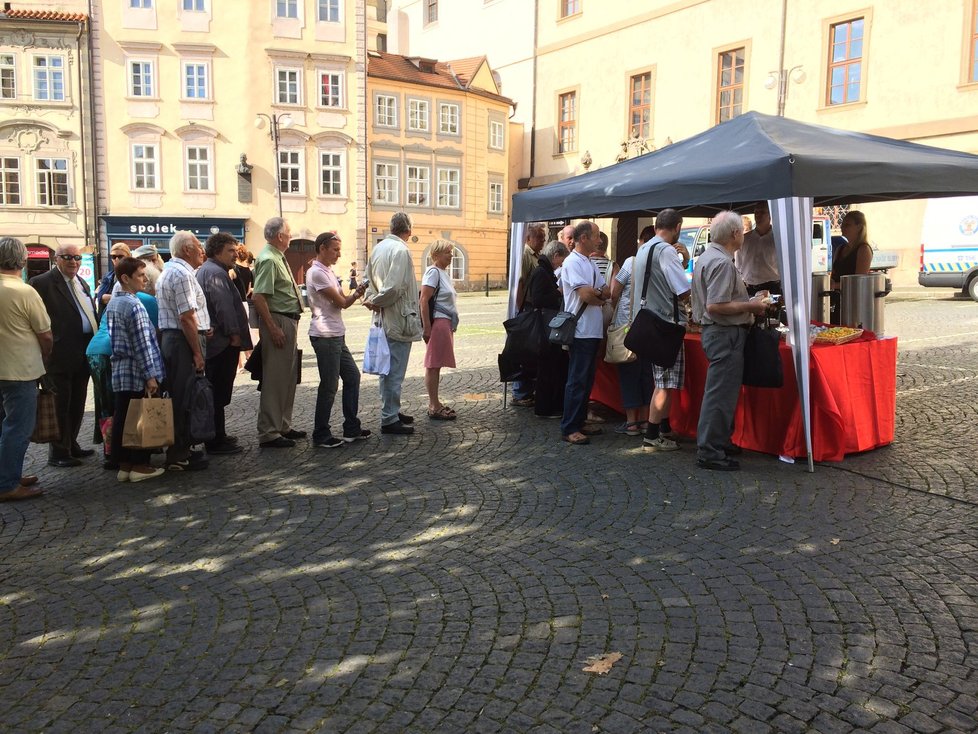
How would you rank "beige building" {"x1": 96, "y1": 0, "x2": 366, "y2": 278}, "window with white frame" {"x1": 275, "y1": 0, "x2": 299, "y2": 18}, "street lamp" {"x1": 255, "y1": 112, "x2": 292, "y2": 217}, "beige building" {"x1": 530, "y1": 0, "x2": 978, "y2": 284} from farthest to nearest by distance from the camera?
1. "window with white frame" {"x1": 275, "y1": 0, "x2": 299, "y2": 18}
2. "street lamp" {"x1": 255, "y1": 112, "x2": 292, "y2": 217}
3. "beige building" {"x1": 96, "y1": 0, "x2": 366, "y2": 278}
4. "beige building" {"x1": 530, "y1": 0, "x2": 978, "y2": 284}

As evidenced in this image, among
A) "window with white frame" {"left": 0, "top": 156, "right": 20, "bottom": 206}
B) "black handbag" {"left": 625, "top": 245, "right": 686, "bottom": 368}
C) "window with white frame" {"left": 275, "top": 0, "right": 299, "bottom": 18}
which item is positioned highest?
"window with white frame" {"left": 275, "top": 0, "right": 299, "bottom": 18}

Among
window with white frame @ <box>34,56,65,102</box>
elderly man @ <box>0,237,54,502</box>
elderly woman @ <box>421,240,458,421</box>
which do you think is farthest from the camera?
window with white frame @ <box>34,56,65,102</box>

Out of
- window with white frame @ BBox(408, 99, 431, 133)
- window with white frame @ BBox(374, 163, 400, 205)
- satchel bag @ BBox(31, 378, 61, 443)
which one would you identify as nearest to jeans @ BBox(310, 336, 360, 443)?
satchel bag @ BBox(31, 378, 61, 443)

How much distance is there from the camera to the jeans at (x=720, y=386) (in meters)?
6.00

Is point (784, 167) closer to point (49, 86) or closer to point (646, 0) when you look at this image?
point (646, 0)

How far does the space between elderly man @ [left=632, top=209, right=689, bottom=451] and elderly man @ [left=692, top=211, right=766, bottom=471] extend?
294 millimetres

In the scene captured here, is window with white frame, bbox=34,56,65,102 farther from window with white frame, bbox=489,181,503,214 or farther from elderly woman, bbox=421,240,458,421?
elderly woman, bbox=421,240,458,421

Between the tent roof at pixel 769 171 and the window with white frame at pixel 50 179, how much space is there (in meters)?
30.6

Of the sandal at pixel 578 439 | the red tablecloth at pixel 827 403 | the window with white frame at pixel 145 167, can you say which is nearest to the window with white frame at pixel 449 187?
the window with white frame at pixel 145 167

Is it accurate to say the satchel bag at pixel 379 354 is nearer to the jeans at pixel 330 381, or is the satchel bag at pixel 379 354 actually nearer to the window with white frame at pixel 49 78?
the jeans at pixel 330 381

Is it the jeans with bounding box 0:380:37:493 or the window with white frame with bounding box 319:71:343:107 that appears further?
the window with white frame with bounding box 319:71:343:107

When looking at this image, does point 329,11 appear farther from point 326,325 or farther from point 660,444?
point 660,444

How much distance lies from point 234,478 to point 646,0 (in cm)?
3345

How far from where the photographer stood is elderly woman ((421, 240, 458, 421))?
800cm
